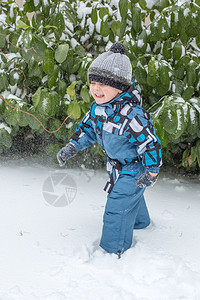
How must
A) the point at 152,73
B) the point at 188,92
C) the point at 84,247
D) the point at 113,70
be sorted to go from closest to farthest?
the point at 113,70 → the point at 84,247 → the point at 152,73 → the point at 188,92

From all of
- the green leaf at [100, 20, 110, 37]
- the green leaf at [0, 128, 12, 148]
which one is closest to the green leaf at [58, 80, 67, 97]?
the green leaf at [100, 20, 110, 37]

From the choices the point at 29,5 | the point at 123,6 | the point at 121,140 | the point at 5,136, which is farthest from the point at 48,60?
the point at 121,140

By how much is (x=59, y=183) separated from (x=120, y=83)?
113 centimetres

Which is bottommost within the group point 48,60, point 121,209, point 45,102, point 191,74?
point 121,209

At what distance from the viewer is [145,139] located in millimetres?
1478

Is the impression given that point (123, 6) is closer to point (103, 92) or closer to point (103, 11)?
point (103, 11)

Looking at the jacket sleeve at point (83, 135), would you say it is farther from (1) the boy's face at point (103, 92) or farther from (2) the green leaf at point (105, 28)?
(2) the green leaf at point (105, 28)

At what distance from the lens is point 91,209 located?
6.73 ft

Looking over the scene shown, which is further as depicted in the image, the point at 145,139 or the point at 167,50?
the point at 167,50

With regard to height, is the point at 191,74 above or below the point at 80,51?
below

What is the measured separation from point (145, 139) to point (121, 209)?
33cm

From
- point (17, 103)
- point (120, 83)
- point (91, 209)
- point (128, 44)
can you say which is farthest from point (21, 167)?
point (120, 83)

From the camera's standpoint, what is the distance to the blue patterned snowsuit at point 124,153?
1486 millimetres

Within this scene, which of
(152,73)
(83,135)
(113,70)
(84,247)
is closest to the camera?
(113,70)
